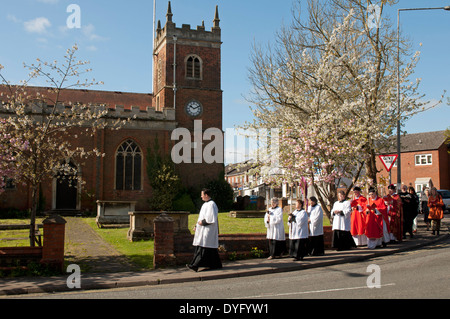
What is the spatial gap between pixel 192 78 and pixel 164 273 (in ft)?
93.3

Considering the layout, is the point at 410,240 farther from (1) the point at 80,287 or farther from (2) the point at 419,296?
(1) the point at 80,287

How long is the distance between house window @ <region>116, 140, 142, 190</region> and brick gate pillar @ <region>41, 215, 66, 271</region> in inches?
871

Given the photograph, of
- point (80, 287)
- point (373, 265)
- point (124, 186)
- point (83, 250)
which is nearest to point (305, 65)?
point (373, 265)

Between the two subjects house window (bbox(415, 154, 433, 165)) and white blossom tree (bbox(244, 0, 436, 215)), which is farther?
house window (bbox(415, 154, 433, 165))

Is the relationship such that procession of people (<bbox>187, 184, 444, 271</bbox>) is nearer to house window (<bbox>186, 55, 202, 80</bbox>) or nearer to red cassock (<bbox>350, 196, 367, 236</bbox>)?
red cassock (<bbox>350, 196, 367, 236</bbox>)

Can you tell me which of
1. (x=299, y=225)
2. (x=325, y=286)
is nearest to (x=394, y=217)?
(x=299, y=225)

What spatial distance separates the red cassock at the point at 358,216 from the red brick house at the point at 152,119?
66.9 ft

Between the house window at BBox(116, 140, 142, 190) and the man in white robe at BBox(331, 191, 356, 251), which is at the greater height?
the house window at BBox(116, 140, 142, 190)

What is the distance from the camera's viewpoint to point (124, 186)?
32.9 meters

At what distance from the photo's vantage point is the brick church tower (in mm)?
36125

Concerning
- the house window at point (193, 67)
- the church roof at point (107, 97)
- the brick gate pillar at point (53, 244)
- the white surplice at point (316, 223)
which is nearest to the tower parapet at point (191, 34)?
the house window at point (193, 67)

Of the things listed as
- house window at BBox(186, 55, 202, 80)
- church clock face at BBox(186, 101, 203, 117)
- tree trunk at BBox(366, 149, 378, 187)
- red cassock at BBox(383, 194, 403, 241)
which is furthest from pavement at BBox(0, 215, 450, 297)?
house window at BBox(186, 55, 202, 80)

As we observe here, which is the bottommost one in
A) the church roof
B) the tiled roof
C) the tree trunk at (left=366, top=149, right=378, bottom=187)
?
the tree trunk at (left=366, top=149, right=378, bottom=187)

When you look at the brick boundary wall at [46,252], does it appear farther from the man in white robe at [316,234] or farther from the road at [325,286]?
the man in white robe at [316,234]
